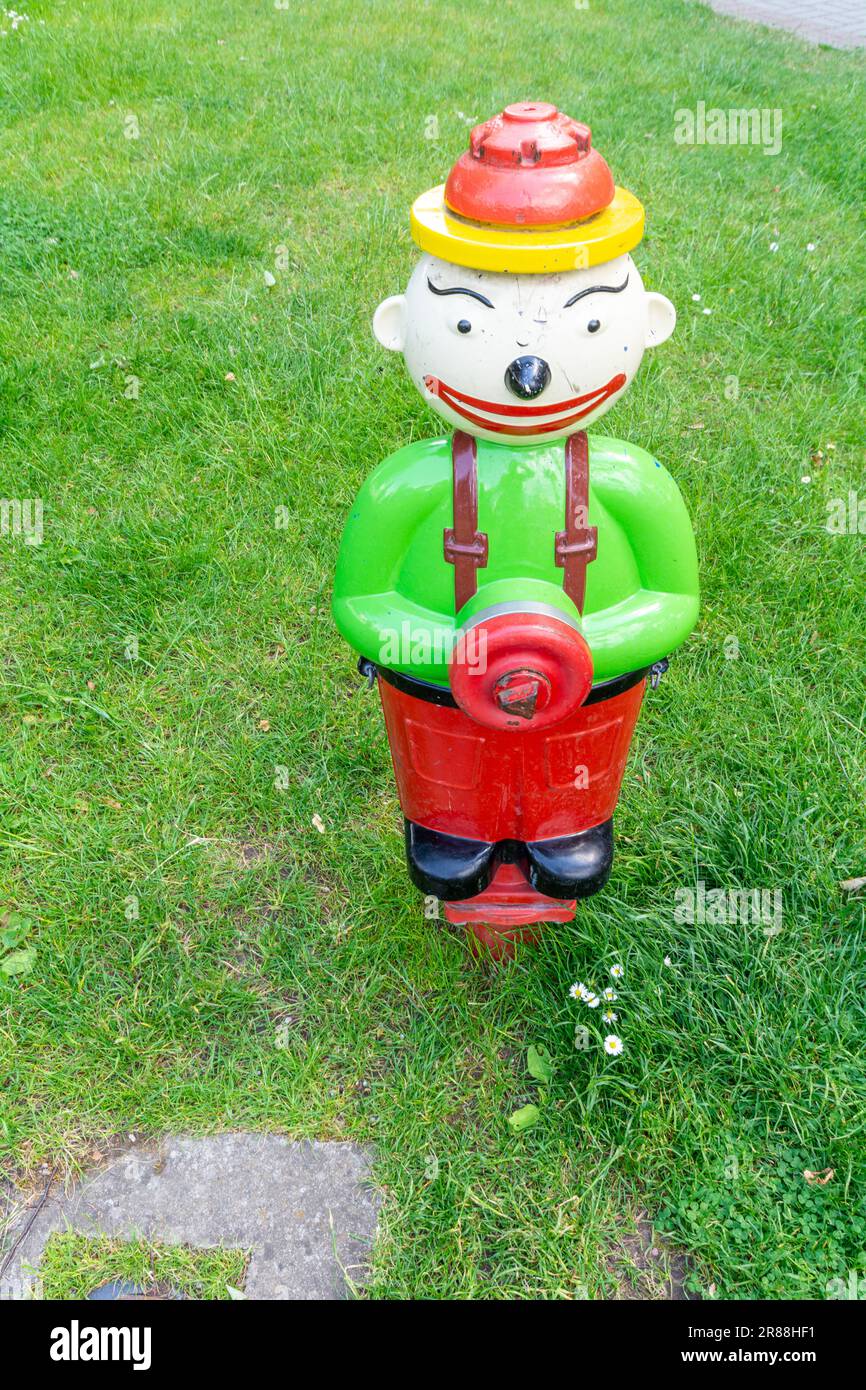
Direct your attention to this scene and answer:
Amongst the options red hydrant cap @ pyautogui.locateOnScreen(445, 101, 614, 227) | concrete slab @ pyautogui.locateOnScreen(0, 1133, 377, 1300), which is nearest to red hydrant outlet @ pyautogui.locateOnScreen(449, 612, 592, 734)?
red hydrant cap @ pyautogui.locateOnScreen(445, 101, 614, 227)

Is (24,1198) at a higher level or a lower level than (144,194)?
lower

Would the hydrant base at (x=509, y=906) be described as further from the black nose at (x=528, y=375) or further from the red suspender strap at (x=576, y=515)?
the black nose at (x=528, y=375)

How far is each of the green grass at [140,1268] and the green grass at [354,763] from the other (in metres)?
0.21

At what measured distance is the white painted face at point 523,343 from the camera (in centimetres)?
142

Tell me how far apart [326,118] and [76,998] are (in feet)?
17.6

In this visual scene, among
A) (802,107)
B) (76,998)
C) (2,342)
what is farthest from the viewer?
(802,107)

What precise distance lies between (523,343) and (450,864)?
1019mm

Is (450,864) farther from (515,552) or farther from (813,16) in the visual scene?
(813,16)

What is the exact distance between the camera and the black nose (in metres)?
1.43

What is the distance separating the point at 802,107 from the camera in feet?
20.2

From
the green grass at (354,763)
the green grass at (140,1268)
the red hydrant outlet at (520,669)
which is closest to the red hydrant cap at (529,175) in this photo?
the red hydrant outlet at (520,669)

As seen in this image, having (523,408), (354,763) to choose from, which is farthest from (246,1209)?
(523,408)

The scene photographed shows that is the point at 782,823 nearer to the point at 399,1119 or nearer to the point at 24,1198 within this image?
the point at 399,1119
